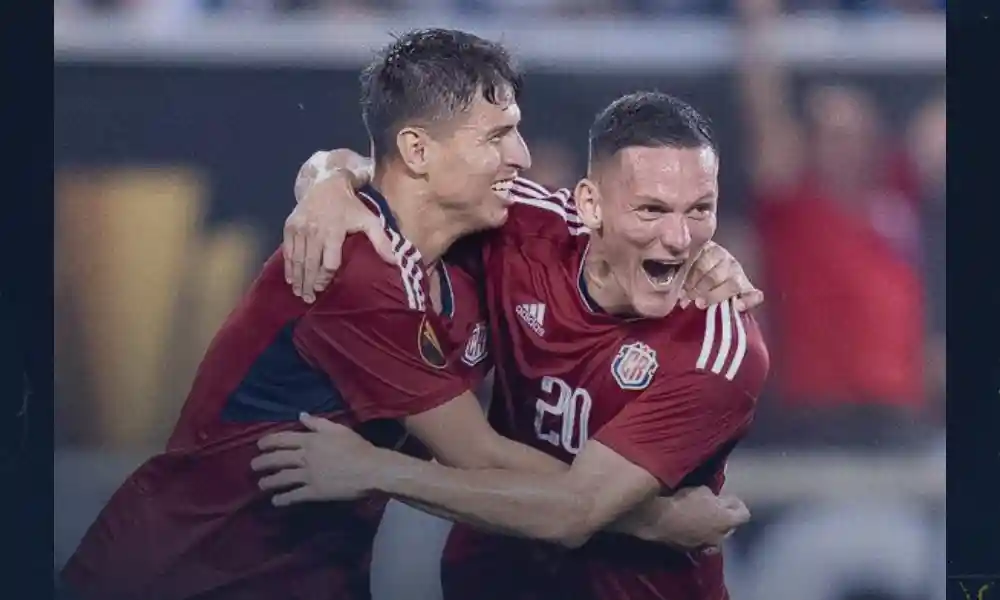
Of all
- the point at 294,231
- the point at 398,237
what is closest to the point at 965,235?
the point at 398,237

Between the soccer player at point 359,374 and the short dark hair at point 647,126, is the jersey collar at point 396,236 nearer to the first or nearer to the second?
the soccer player at point 359,374

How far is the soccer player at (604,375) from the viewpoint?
2.49m

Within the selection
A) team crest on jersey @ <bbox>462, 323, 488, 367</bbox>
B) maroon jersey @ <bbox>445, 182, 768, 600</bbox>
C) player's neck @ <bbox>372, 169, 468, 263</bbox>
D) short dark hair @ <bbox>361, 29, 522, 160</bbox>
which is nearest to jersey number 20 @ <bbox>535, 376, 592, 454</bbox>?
maroon jersey @ <bbox>445, 182, 768, 600</bbox>

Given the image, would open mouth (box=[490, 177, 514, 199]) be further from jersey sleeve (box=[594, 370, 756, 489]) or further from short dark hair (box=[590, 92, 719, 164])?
jersey sleeve (box=[594, 370, 756, 489])

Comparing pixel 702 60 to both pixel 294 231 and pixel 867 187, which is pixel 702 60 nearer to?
pixel 867 187

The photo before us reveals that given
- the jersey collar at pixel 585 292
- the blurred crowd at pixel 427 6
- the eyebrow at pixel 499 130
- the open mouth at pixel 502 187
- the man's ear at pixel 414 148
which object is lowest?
the jersey collar at pixel 585 292

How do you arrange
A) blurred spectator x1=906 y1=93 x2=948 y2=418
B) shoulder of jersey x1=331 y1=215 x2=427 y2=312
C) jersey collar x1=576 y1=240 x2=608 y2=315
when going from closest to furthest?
shoulder of jersey x1=331 y1=215 x2=427 y2=312
jersey collar x1=576 y1=240 x2=608 y2=315
blurred spectator x1=906 y1=93 x2=948 y2=418

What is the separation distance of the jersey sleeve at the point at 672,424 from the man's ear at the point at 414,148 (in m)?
0.59

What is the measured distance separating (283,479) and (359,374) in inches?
10.1

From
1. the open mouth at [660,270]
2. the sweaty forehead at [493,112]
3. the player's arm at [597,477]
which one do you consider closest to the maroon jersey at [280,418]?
the player's arm at [597,477]

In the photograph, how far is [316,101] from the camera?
261 cm

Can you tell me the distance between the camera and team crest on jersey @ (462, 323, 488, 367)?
2561mm

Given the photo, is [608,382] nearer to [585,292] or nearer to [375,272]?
[585,292]

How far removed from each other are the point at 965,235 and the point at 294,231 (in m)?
1.38
